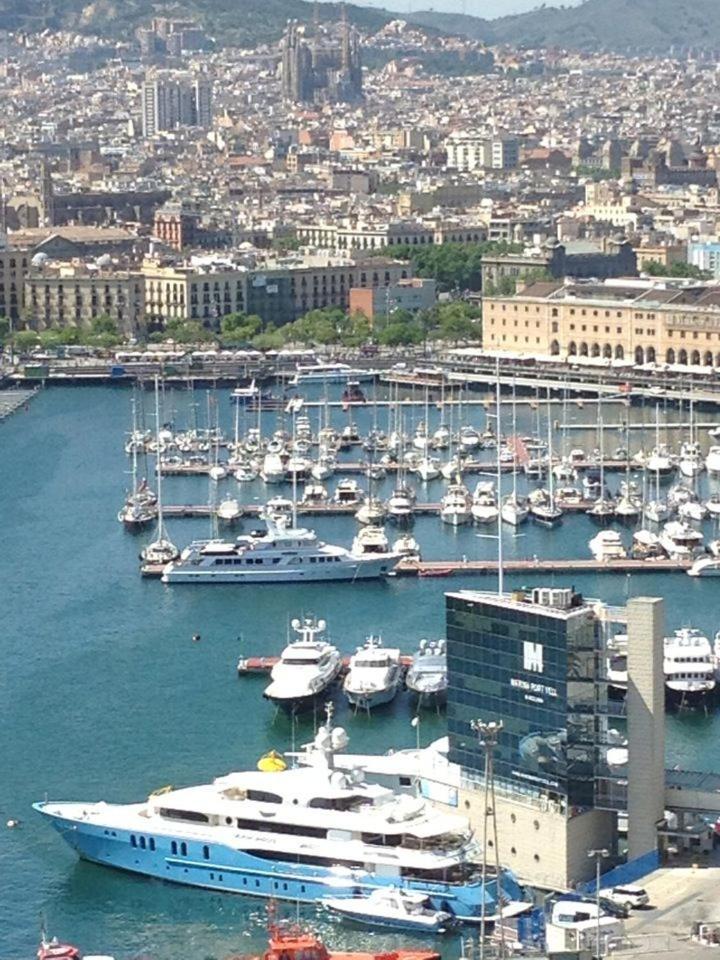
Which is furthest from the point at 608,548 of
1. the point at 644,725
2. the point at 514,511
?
the point at 644,725

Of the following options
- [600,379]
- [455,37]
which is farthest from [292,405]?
[455,37]

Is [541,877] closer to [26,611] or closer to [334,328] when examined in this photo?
[26,611]

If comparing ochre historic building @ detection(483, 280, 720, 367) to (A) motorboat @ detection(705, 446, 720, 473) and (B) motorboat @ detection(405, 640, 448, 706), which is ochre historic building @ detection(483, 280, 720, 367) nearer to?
(A) motorboat @ detection(705, 446, 720, 473)

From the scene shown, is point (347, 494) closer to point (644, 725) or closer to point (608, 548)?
point (608, 548)

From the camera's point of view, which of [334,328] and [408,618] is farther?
[334,328]

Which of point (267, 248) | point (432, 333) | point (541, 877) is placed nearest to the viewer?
point (541, 877)

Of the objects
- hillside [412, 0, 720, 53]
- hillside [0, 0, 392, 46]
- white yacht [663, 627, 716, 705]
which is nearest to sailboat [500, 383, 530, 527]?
white yacht [663, 627, 716, 705]
